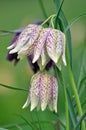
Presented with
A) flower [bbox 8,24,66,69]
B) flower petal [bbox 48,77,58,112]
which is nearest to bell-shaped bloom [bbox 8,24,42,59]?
flower [bbox 8,24,66,69]

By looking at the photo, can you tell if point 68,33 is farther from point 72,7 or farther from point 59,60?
point 72,7

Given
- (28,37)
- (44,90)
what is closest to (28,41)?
(28,37)

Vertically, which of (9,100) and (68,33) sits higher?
(68,33)

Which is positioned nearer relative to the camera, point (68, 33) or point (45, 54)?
point (45, 54)

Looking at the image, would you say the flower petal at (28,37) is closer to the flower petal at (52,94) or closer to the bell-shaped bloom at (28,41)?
the bell-shaped bloom at (28,41)

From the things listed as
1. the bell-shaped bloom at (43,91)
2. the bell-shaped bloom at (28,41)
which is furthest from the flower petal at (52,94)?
the bell-shaped bloom at (28,41)

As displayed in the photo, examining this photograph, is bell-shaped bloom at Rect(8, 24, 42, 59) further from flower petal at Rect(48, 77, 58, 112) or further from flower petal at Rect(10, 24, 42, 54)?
flower petal at Rect(48, 77, 58, 112)

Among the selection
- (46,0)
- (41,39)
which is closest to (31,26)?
(41,39)
